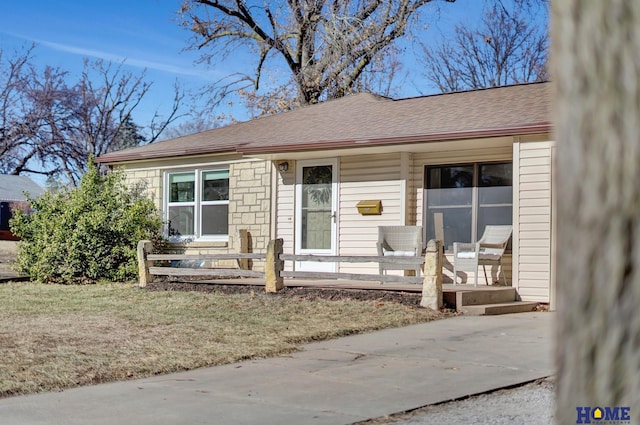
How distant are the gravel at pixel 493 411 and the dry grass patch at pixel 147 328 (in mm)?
2688

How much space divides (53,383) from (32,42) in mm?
35357

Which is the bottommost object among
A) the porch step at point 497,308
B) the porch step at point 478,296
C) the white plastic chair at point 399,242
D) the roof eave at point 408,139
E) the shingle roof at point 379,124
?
the porch step at point 497,308

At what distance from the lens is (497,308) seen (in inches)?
449

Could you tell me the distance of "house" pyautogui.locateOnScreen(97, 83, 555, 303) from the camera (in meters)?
12.3

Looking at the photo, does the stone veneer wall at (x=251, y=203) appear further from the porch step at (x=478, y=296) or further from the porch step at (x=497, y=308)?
the porch step at (x=497, y=308)

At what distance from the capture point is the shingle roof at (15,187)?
4006cm

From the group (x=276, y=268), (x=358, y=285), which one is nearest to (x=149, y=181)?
(x=276, y=268)

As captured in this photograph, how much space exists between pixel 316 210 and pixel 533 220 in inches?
183

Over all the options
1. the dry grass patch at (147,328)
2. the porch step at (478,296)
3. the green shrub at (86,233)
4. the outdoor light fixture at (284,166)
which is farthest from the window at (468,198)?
the green shrub at (86,233)

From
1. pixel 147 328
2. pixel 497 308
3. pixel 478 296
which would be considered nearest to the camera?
pixel 147 328

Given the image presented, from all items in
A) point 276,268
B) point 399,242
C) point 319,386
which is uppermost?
point 399,242

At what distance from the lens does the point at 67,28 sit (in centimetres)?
4516

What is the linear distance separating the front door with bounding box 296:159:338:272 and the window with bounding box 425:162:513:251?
1933 millimetres

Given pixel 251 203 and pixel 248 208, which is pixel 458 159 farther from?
pixel 248 208
